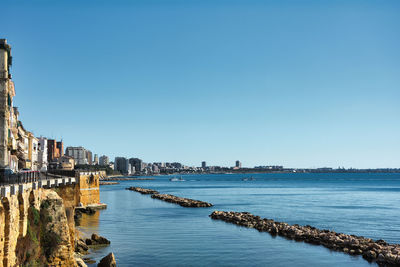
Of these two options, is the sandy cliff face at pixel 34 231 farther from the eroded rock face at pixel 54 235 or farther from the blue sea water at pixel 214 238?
the blue sea water at pixel 214 238

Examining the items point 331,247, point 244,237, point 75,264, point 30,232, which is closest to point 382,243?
point 331,247

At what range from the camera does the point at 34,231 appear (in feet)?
72.2

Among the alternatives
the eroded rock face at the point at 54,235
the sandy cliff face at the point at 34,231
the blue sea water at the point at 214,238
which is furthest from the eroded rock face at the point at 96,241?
the eroded rock face at the point at 54,235

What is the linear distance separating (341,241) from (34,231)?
27.1 metres

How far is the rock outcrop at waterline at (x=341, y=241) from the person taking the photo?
105ft

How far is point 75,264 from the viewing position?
2302 centimetres

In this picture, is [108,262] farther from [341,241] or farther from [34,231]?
[341,241]

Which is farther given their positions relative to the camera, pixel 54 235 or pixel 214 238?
pixel 214 238

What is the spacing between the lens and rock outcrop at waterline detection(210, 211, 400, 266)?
32.1 metres

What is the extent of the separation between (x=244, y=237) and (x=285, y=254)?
26.8 ft

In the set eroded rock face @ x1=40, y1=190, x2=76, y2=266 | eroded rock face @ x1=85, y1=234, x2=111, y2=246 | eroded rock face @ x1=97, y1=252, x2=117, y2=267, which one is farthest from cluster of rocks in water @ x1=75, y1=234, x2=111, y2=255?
eroded rock face @ x1=40, y1=190, x2=76, y2=266

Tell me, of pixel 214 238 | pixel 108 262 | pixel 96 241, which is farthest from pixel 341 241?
→ pixel 96 241

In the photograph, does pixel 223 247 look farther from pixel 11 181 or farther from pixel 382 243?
pixel 11 181

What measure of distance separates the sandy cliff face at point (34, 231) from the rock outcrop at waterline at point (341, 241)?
2330 cm
